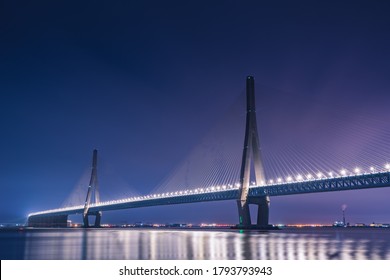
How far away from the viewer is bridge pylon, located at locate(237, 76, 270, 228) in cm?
5844

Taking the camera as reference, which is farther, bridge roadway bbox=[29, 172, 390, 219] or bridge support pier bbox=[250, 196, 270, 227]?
bridge support pier bbox=[250, 196, 270, 227]

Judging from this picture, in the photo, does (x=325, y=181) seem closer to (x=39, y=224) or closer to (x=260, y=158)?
(x=260, y=158)

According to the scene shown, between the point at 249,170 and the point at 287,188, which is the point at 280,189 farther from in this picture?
the point at 249,170

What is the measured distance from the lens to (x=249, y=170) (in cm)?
6038

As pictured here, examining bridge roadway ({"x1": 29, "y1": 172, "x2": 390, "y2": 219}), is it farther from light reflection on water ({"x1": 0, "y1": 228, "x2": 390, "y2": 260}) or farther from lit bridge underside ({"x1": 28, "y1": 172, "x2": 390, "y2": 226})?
light reflection on water ({"x1": 0, "y1": 228, "x2": 390, "y2": 260})

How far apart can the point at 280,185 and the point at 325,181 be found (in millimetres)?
6576

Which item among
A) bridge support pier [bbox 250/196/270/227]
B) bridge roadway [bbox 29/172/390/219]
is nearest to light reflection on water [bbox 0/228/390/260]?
bridge roadway [bbox 29/172/390/219]

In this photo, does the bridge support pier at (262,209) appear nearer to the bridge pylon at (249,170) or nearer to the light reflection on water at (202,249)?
the bridge pylon at (249,170)

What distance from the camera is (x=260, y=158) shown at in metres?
58.1

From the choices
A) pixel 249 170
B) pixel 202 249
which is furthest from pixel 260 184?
pixel 202 249
